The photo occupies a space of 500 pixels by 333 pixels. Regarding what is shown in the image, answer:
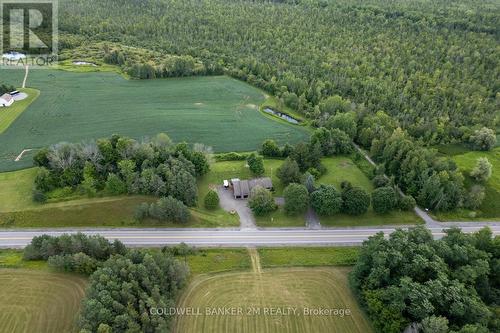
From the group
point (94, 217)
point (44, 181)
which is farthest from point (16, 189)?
point (94, 217)

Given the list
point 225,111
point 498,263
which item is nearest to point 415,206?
point 498,263

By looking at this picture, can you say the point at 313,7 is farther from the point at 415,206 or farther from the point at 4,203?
the point at 4,203

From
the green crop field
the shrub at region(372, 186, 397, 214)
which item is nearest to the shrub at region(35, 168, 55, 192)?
the green crop field

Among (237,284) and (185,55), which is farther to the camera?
(185,55)

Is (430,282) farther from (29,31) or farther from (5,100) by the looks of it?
(29,31)

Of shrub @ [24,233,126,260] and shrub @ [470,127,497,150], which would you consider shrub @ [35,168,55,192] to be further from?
shrub @ [470,127,497,150]

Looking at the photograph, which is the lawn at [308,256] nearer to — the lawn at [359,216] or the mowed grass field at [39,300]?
the lawn at [359,216]
